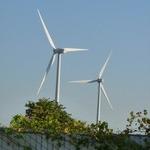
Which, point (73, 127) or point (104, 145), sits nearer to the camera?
point (104, 145)

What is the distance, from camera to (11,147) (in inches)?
492

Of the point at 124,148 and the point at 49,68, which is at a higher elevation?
the point at 49,68

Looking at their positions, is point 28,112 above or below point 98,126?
above

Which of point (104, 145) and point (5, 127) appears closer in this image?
point (104, 145)

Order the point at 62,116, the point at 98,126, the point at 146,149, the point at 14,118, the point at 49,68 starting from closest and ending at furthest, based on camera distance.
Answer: the point at 146,149 → the point at 98,126 → the point at 49,68 → the point at 14,118 → the point at 62,116

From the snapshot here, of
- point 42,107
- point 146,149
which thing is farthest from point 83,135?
point 42,107

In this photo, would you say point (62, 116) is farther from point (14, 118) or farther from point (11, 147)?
point (11, 147)

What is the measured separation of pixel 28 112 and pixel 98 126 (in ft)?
117

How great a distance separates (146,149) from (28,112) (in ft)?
120

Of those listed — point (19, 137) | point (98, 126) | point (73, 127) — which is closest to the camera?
point (98, 126)

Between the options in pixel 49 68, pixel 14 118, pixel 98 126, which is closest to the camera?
pixel 98 126

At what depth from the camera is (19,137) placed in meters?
12.3

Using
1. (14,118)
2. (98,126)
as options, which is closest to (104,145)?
(98,126)

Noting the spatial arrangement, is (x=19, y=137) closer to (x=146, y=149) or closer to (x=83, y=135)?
(x=83, y=135)
